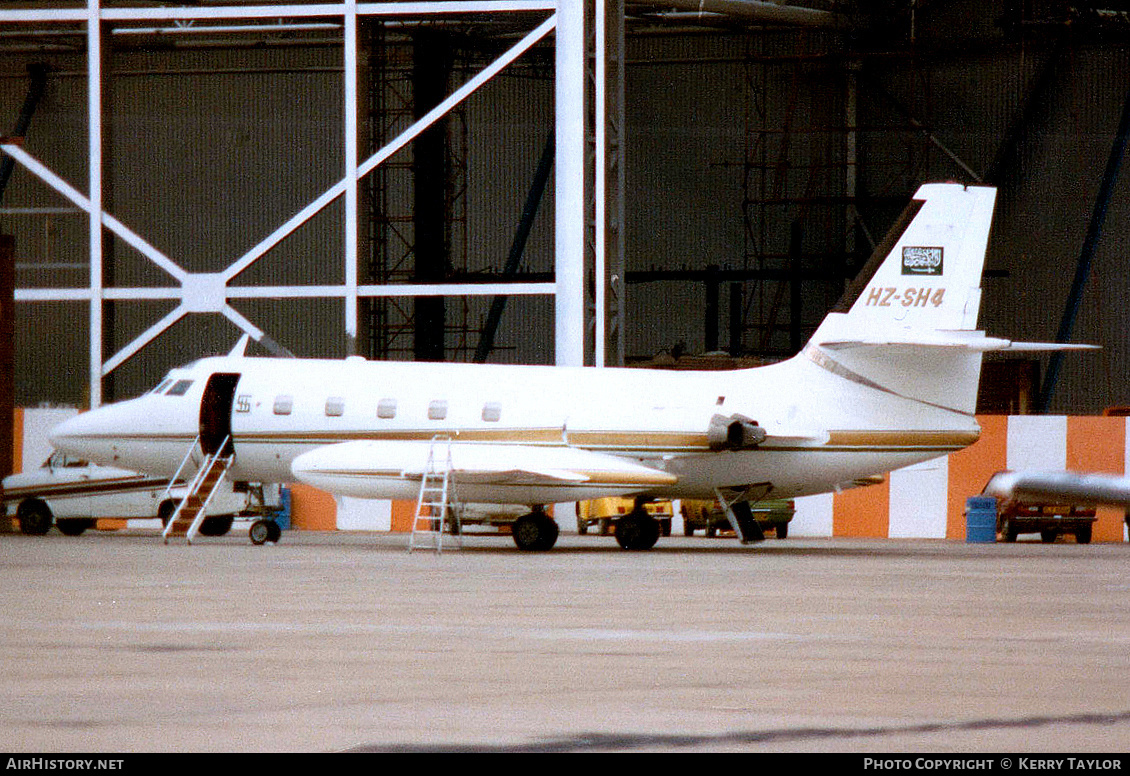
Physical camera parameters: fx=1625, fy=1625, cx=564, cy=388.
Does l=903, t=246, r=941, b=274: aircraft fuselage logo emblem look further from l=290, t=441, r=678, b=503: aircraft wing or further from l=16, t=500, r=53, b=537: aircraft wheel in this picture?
l=16, t=500, r=53, b=537: aircraft wheel

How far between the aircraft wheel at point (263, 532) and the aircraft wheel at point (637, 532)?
626cm

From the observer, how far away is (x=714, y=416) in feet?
88.2

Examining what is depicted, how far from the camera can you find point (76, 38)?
5103 cm

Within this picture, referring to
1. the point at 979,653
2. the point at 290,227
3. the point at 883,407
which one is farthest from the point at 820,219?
the point at 979,653

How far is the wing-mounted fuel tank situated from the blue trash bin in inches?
367

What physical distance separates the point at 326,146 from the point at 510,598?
37.5 meters

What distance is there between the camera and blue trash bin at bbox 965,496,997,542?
34.3 metres

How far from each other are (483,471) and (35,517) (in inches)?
522

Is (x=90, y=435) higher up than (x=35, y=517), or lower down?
higher up

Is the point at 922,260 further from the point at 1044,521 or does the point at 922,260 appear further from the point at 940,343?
the point at 1044,521

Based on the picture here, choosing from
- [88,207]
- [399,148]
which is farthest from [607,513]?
[88,207]

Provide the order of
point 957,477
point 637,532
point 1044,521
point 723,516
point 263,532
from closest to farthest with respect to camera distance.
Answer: point 637,532
point 263,532
point 1044,521
point 957,477
point 723,516

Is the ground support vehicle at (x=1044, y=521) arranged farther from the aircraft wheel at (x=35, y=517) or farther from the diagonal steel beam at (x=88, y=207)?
the aircraft wheel at (x=35, y=517)

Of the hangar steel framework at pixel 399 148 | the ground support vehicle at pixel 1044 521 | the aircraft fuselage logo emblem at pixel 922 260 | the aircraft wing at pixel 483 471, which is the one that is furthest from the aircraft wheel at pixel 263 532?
the ground support vehicle at pixel 1044 521
